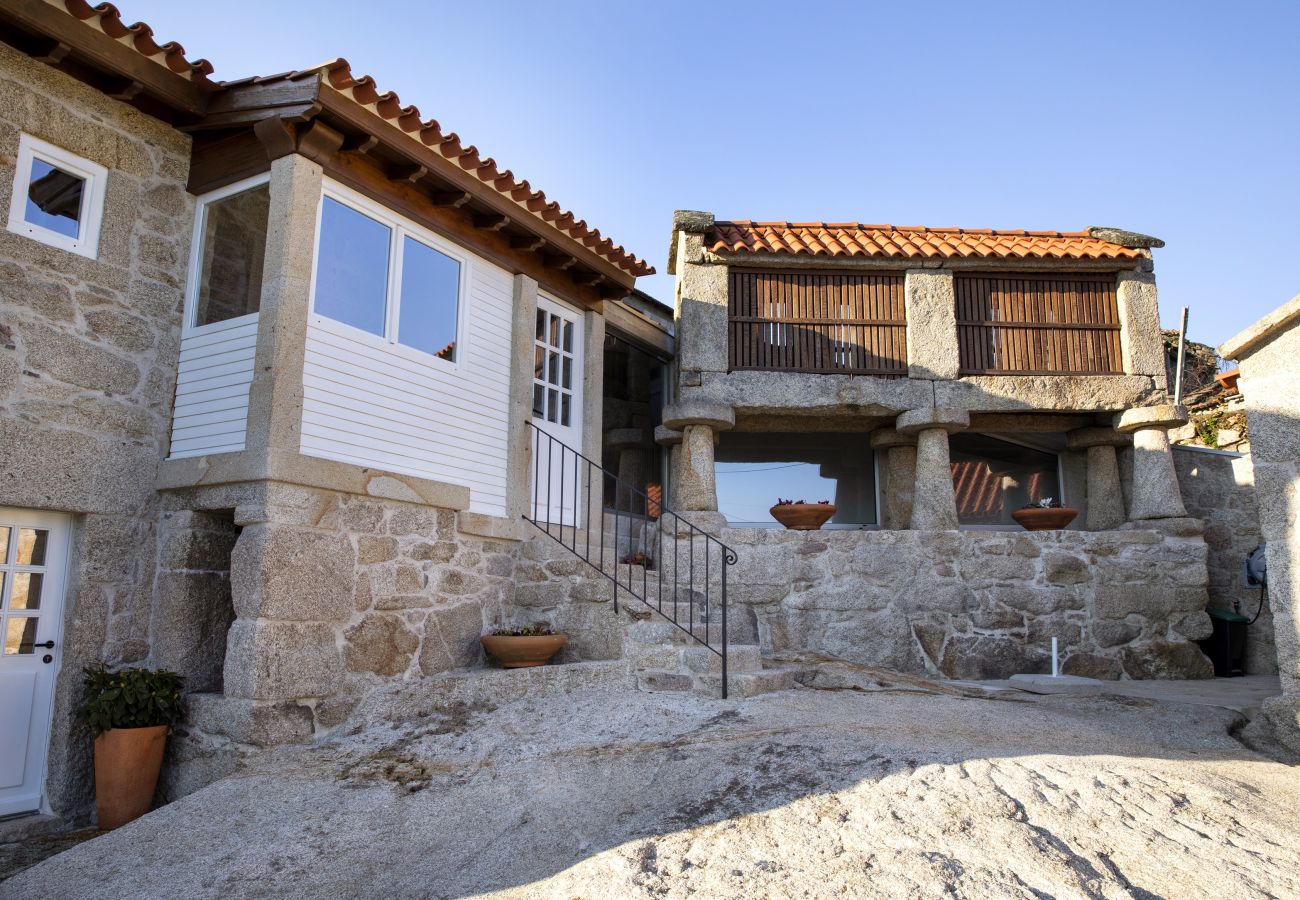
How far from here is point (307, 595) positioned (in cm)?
503

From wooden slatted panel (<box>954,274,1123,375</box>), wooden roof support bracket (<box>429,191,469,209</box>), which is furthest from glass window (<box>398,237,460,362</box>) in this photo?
wooden slatted panel (<box>954,274,1123,375</box>)

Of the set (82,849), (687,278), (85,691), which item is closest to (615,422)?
(687,278)

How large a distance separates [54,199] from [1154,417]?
345 inches

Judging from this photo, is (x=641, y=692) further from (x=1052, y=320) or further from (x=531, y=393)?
(x=1052, y=320)

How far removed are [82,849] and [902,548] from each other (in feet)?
20.0

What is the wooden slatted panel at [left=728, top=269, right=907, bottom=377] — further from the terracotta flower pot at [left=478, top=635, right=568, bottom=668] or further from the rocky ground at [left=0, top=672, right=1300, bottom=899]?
the rocky ground at [left=0, top=672, right=1300, bottom=899]

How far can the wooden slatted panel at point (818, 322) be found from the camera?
8367 millimetres

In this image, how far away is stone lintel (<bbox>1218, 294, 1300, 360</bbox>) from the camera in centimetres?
452

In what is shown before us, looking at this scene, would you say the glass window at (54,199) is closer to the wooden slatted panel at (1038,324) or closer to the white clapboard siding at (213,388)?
the white clapboard siding at (213,388)

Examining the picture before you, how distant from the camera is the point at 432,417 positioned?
19.9 ft

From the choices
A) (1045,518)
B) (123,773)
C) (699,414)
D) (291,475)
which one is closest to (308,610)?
(291,475)

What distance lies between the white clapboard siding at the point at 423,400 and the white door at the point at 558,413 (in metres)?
0.50

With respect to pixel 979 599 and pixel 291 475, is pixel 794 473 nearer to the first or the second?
pixel 979 599

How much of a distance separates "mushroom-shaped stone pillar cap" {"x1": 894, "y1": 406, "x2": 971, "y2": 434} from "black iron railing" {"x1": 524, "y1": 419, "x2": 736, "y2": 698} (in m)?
2.24
